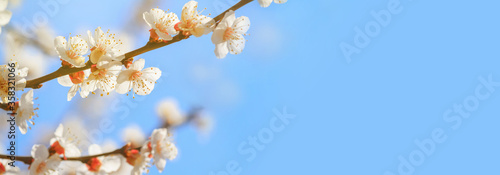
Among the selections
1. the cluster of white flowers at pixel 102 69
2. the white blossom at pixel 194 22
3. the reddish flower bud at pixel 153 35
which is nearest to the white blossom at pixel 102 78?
the cluster of white flowers at pixel 102 69

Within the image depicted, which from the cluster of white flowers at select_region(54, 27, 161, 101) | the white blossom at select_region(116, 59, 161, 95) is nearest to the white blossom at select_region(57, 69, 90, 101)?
the cluster of white flowers at select_region(54, 27, 161, 101)

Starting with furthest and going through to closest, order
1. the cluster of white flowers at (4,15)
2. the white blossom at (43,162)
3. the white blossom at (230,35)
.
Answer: the white blossom at (230,35) → the white blossom at (43,162) → the cluster of white flowers at (4,15)

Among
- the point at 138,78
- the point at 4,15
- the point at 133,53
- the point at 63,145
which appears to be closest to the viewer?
the point at 4,15

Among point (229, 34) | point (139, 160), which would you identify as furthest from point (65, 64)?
point (229, 34)

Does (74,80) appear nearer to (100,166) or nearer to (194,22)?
(100,166)

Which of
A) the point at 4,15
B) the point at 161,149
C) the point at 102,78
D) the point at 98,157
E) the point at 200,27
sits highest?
the point at 4,15

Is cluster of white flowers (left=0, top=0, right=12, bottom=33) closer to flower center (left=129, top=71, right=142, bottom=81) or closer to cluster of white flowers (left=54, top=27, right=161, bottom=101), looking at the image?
cluster of white flowers (left=54, top=27, right=161, bottom=101)

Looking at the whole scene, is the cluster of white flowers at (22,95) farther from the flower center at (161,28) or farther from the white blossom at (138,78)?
the flower center at (161,28)

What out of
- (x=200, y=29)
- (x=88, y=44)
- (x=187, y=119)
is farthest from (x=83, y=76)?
(x=187, y=119)
